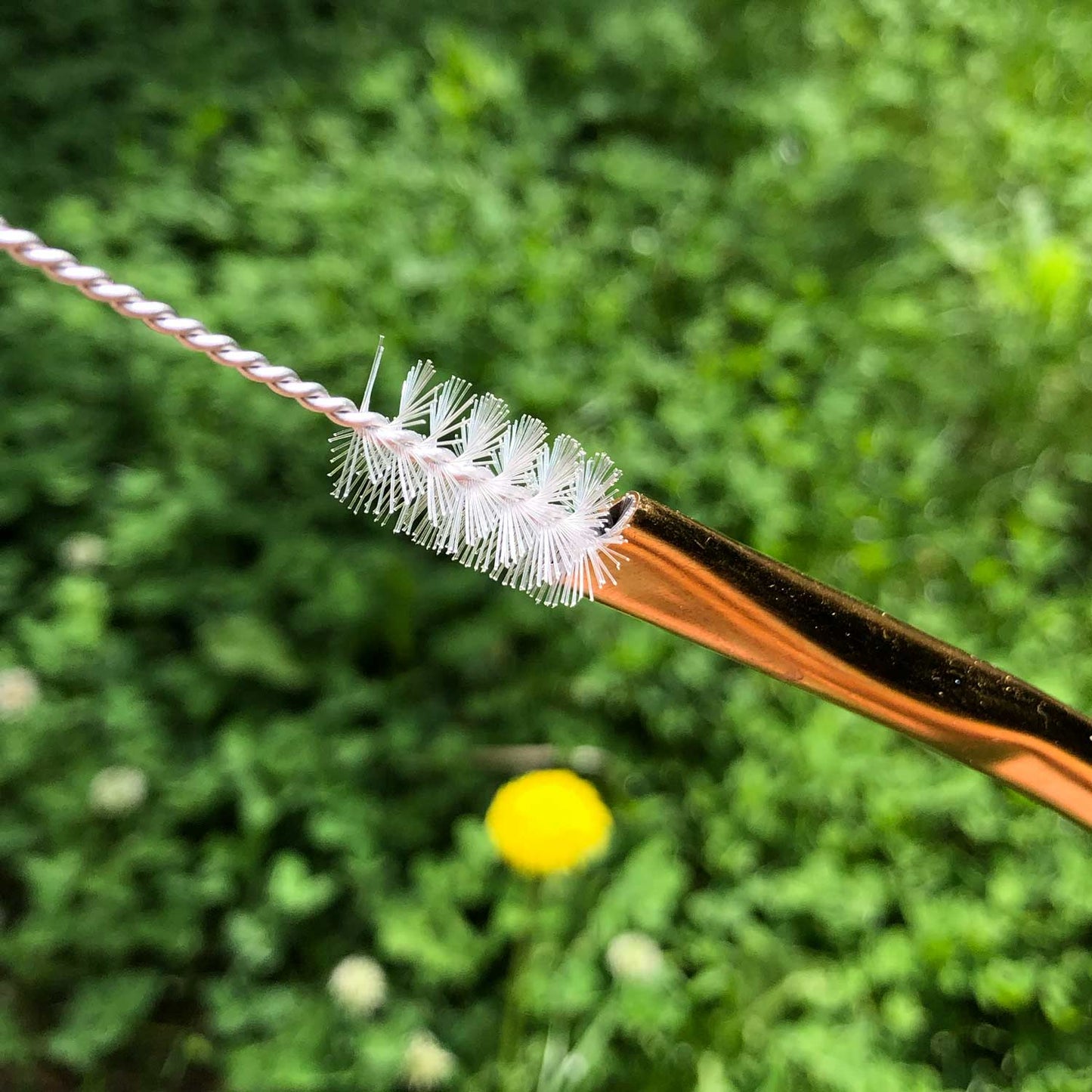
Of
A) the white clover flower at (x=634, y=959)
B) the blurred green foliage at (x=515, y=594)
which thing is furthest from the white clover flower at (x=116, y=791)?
the white clover flower at (x=634, y=959)

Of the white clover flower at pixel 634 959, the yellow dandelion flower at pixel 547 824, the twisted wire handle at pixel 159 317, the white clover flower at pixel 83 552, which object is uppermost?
the twisted wire handle at pixel 159 317

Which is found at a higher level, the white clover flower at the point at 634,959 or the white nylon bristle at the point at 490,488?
the white nylon bristle at the point at 490,488

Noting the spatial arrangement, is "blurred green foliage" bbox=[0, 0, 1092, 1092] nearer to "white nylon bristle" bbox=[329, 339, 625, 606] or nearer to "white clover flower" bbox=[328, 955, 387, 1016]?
"white clover flower" bbox=[328, 955, 387, 1016]

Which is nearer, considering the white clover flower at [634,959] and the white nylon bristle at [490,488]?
the white nylon bristle at [490,488]

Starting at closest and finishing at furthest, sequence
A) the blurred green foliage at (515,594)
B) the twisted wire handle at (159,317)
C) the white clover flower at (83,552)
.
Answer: the twisted wire handle at (159,317)
the blurred green foliage at (515,594)
the white clover flower at (83,552)

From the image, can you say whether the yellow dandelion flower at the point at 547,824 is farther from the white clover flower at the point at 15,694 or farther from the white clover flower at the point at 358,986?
the white clover flower at the point at 15,694

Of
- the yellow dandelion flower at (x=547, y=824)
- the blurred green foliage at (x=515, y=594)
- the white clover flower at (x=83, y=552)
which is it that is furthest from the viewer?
the white clover flower at (x=83, y=552)

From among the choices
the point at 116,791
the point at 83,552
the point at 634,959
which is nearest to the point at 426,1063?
Result: the point at 634,959

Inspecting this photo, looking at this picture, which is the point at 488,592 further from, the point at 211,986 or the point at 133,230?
the point at 133,230
